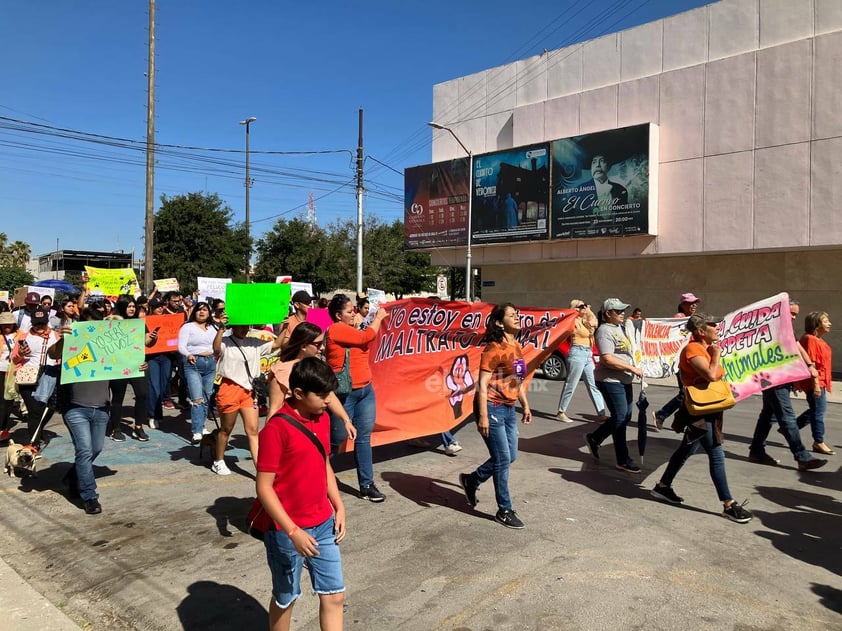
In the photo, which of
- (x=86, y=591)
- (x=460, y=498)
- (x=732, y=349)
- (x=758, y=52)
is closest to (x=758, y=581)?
(x=460, y=498)

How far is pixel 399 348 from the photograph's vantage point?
7.48 m

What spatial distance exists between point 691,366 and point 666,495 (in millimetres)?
1179

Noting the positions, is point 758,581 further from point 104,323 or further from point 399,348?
point 104,323

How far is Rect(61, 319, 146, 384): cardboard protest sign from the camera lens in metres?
5.70

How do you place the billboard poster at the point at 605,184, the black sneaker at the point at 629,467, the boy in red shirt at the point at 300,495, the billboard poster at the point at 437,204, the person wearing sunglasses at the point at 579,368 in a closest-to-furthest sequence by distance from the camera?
1. the boy in red shirt at the point at 300,495
2. the black sneaker at the point at 629,467
3. the person wearing sunglasses at the point at 579,368
4. the billboard poster at the point at 605,184
5. the billboard poster at the point at 437,204

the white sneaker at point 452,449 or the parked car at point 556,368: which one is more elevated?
the parked car at point 556,368

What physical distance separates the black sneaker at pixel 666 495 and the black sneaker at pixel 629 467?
90 centimetres

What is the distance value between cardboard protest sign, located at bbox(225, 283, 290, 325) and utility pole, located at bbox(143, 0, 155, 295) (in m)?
14.6

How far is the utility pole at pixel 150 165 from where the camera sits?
20.1 m

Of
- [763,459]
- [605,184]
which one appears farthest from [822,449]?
[605,184]

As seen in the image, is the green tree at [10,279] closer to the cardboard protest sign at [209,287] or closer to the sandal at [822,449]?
the cardboard protest sign at [209,287]

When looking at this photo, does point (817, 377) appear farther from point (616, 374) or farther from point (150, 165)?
point (150, 165)

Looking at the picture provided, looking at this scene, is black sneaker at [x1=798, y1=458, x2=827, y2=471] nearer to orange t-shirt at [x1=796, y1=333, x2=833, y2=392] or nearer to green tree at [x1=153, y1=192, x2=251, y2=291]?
orange t-shirt at [x1=796, y1=333, x2=833, y2=392]

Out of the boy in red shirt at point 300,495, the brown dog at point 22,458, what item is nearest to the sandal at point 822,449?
the boy in red shirt at point 300,495
